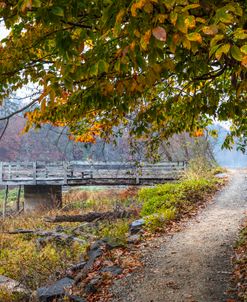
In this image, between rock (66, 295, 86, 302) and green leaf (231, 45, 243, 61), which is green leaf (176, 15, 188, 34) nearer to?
green leaf (231, 45, 243, 61)

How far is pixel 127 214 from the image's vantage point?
15.0 metres

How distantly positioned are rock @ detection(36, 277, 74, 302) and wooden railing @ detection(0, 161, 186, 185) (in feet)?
49.6

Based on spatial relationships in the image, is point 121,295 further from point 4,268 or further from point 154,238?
point 4,268

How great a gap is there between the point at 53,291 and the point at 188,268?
92.3 inches

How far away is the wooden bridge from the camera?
22.2m

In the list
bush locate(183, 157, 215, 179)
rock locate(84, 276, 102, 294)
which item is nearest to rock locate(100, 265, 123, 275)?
rock locate(84, 276, 102, 294)

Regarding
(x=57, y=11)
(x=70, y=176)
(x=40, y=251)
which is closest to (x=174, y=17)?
(x=57, y=11)

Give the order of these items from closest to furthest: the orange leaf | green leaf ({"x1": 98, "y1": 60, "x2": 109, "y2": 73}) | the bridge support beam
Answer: the orange leaf < green leaf ({"x1": 98, "y1": 60, "x2": 109, "y2": 73}) < the bridge support beam

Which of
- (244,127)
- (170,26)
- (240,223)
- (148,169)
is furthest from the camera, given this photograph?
(148,169)

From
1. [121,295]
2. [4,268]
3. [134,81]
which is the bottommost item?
[4,268]

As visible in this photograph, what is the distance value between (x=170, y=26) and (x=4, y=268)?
939cm

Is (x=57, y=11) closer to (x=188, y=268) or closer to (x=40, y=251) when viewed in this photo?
(x=188, y=268)

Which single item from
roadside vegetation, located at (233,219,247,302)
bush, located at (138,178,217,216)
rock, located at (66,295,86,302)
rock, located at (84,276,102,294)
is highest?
bush, located at (138,178,217,216)

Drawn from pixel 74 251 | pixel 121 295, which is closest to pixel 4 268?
pixel 74 251
